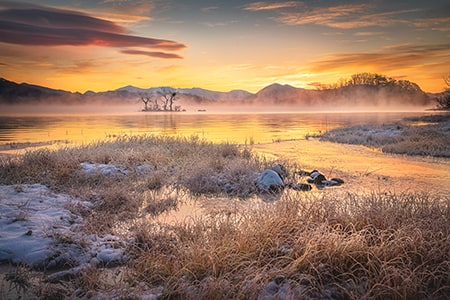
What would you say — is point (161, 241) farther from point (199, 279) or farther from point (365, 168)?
→ point (365, 168)

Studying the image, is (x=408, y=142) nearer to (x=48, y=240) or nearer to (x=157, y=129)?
(x=48, y=240)

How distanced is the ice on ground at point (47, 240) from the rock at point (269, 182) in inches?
236

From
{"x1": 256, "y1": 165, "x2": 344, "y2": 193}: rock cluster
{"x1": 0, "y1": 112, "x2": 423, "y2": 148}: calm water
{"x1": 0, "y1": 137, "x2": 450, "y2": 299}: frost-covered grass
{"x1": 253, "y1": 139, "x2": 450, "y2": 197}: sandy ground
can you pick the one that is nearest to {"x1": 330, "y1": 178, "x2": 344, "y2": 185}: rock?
{"x1": 256, "y1": 165, "x2": 344, "y2": 193}: rock cluster

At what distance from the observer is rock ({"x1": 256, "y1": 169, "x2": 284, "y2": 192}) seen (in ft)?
36.6

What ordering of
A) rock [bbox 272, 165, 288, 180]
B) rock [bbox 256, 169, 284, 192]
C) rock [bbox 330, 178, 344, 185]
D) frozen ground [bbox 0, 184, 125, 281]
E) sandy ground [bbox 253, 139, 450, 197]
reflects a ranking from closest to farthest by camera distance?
frozen ground [bbox 0, 184, 125, 281] < rock [bbox 256, 169, 284, 192] < sandy ground [bbox 253, 139, 450, 197] < rock [bbox 330, 178, 344, 185] < rock [bbox 272, 165, 288, 180]

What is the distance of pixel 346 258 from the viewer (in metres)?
5.23

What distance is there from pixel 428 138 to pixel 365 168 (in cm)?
995

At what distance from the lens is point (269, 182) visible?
11.4 metres

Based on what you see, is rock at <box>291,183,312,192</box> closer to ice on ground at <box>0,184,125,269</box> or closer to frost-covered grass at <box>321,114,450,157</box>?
ice on ground at <box>0,184,125,269</box>

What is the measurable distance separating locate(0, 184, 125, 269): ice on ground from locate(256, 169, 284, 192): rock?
236 inches

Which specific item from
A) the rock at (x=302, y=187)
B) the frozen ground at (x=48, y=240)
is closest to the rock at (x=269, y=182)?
the rock at (x=302, y=187)

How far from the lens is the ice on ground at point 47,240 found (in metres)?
5.80

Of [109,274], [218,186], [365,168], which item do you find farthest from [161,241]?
[365,168]

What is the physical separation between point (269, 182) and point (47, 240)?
24.1ft
